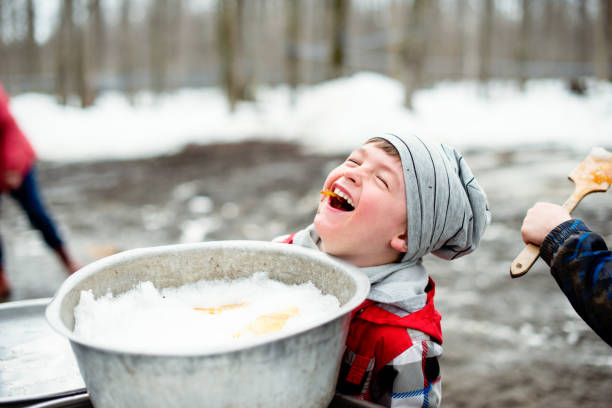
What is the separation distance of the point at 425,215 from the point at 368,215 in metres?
0.14

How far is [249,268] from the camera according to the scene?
1197 mm

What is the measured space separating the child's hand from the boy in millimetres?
145

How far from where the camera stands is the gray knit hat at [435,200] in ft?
3.87

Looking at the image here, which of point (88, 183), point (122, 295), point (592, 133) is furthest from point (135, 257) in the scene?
point (592, 133)

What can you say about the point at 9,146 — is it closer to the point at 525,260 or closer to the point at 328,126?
the point at 525,260

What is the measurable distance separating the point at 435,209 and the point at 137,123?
14.1 metres

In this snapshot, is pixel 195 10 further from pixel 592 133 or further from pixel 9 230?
pixel 9 230

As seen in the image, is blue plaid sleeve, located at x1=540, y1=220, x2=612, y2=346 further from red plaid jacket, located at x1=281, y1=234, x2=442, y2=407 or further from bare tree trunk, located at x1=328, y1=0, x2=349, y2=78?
bare tree trunk, located at x1=328, y1=0, x2=349, y2=78

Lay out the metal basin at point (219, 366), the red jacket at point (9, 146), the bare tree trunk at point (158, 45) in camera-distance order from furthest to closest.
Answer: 1. the bare tree trunk at point (158, 45)
2. the red jacket at point (9, 146)
3. the metal basin at point (219, 366)

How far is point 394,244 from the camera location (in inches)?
47.4

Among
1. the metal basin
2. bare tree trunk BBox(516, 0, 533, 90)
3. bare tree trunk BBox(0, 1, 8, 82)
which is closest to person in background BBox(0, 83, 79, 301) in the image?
the metal basin

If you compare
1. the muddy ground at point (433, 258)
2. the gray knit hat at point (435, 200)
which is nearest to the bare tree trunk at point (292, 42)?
the muddy ground at point (433, 258)

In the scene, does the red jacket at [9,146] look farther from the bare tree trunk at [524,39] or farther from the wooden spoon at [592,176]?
the bare tree trunk at [524,39]

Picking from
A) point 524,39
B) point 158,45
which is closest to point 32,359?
A: point 524,39
